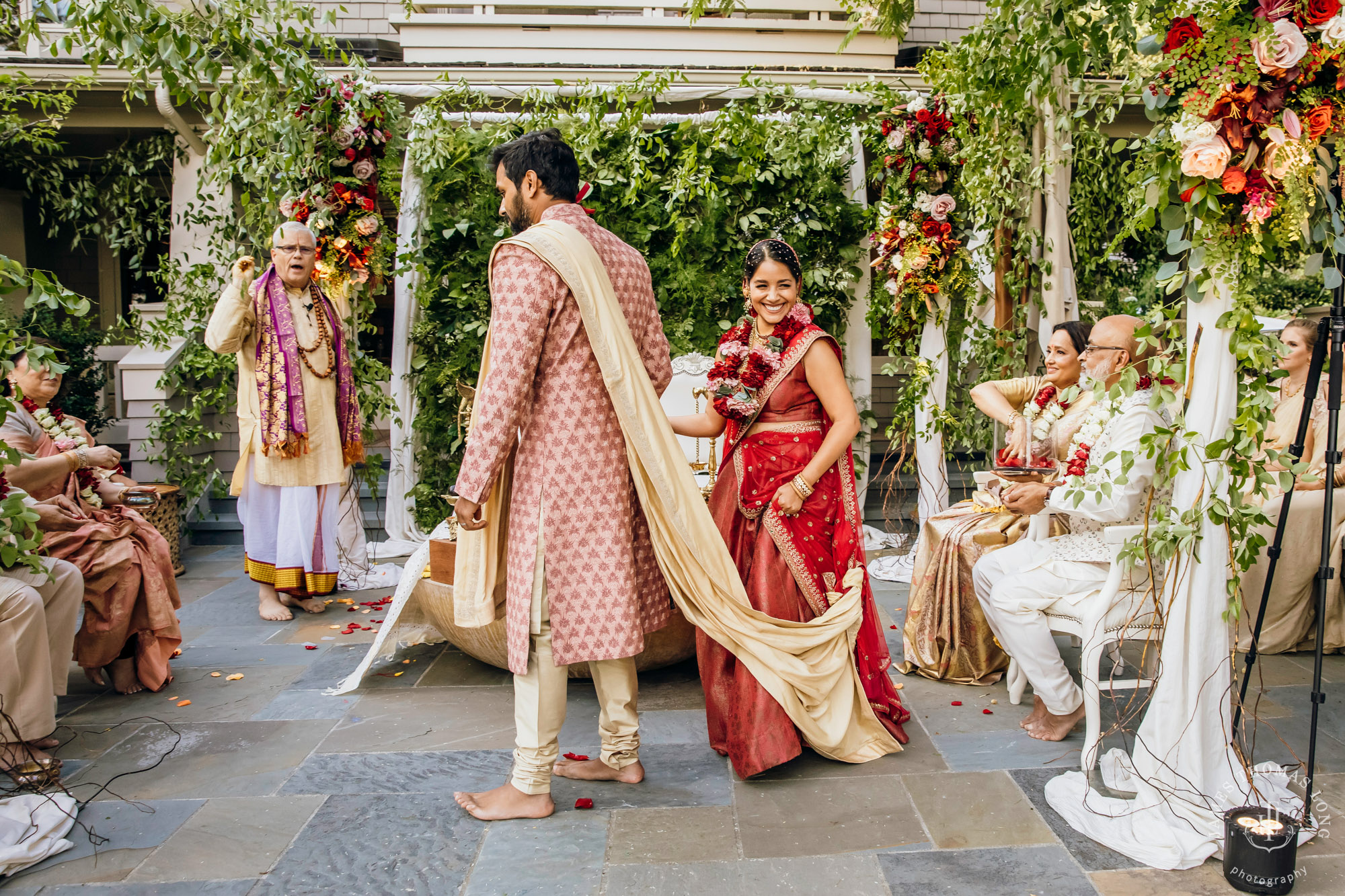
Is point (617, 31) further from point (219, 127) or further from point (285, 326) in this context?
point (285, 326)

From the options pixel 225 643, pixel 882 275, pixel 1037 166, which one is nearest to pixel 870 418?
pixel 882 275

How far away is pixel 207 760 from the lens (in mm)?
3281

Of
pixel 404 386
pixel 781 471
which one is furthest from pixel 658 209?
pixel 781 471

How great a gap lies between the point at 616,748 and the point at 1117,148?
97.9 inches

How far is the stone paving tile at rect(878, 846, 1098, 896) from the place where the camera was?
2.42 meters

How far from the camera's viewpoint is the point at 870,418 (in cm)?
657

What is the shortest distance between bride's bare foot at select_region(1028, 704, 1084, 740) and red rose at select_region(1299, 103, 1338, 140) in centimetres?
195

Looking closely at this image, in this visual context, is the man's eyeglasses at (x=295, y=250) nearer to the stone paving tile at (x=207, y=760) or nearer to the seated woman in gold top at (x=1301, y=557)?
the stone paving tile at (x=207, y=760)

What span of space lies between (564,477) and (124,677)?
244 centimetres

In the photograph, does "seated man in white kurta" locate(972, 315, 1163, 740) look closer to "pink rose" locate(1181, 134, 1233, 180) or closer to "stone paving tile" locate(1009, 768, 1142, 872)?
"stone paving tile" locate(1009, 768, 1142, 872)

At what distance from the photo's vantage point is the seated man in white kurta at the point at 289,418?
4.89m

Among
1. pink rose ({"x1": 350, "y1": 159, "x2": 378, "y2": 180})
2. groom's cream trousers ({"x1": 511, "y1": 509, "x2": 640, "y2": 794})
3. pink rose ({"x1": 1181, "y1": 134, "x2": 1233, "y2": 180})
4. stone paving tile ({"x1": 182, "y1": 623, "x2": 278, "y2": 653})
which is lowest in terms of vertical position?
stone paving tile ({"x1": 182, "y1": 623, "x2": 278, "y2": 653})

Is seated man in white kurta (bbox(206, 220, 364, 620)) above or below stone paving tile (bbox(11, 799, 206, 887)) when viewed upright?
above

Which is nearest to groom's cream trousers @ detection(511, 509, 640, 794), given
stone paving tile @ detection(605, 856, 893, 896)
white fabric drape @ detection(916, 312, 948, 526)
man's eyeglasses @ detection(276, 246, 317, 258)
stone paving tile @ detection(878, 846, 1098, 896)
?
stone paving tile @ detection(605, 856, 893, 896)
